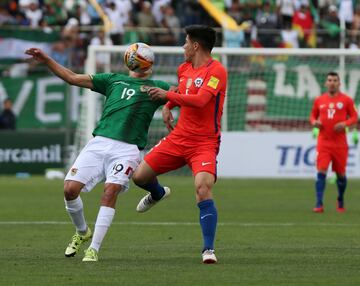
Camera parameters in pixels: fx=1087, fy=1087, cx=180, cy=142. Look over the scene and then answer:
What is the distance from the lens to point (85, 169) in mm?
11930

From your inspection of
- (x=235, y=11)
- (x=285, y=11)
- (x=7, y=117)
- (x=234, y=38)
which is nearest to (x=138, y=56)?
(x=7, y=117)

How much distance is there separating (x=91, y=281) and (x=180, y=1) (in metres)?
25.4

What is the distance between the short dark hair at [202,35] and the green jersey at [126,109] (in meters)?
0.72

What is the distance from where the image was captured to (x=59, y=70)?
1199 centimetres

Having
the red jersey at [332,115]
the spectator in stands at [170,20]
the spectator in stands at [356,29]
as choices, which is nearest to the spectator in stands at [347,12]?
the spectator in stands at [356,29]

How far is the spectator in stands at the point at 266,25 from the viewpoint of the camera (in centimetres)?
3194

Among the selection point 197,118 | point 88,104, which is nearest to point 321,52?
point 88,104

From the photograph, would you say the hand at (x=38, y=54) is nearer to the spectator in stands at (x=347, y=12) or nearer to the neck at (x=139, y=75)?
the neck at (x=139, y=75)

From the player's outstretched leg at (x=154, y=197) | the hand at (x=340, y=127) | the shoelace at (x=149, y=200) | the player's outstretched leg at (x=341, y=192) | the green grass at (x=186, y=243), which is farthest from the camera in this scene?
the hand at (x=340, y=127)

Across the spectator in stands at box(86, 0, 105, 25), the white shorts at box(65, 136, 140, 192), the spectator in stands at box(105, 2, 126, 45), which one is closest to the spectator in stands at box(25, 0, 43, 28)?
the spectator in stands at box(86, 0, 105, 25)

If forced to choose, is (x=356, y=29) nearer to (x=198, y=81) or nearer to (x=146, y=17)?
(x=146, y=17)

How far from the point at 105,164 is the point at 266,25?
69.7 ft

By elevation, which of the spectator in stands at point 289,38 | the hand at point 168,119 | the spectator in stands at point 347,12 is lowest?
the spectator in stands at point 289,38

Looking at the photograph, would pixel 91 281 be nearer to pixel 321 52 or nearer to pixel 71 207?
pixel 71 207
